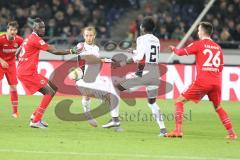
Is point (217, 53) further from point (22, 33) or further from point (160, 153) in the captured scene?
point (22, 33)

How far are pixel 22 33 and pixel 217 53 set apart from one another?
14.7 meters

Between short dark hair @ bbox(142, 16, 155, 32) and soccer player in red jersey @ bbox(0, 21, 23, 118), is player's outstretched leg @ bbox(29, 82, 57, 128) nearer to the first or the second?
soccer player in red jersey @ bbox(0, 21, 23, 118)

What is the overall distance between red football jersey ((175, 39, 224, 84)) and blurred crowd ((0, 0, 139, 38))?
548 inches

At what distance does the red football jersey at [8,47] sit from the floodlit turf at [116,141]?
1.32m

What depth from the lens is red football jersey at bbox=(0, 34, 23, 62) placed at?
15.0 m

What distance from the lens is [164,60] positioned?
966 inches

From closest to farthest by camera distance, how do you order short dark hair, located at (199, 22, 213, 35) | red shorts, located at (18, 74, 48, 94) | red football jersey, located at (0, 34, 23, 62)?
short dark hair, located at (199, 22, 213, 35)
red shorts, located at (18, 74, 48, 94)
red football jersey, located at (0, 34, 23, 62)

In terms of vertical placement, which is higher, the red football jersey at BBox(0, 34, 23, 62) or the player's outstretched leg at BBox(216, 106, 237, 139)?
the red football jersey at BBox(0, 34, 23, 62)

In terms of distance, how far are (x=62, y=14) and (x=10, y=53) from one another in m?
11.3

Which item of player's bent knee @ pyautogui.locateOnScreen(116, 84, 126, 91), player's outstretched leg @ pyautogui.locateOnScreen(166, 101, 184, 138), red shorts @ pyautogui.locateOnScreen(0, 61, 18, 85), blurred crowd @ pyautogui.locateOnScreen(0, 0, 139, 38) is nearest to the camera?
player's outstretched leg @ pyautogui.locateOnScreen(166, 101, 184, 138)

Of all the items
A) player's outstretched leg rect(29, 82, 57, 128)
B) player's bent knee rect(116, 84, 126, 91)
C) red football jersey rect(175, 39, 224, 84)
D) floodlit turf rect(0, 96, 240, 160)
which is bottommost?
floodlit turf rect(0, 96, 240, 160)

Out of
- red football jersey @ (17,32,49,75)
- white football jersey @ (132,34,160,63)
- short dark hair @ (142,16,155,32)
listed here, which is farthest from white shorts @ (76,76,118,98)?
short dark hair @ (142,16,155,32)

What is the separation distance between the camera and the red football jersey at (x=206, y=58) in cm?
1217

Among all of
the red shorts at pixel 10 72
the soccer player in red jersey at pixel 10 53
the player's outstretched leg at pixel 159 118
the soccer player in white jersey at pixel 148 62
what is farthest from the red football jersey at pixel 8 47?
the player's outstretched leg at pixel 159 118
